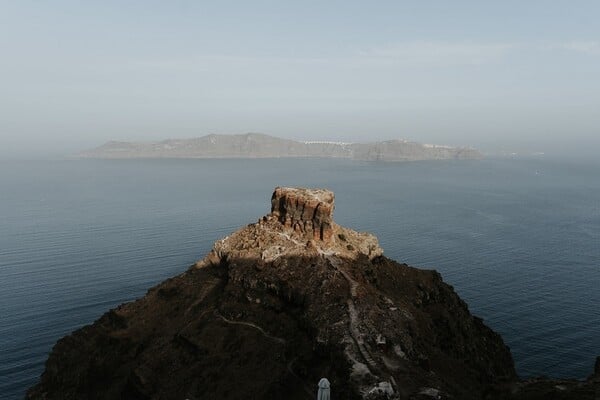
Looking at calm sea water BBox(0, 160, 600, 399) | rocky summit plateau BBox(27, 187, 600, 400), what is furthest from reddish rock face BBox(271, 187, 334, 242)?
calm sea water BBox(0, 160, 600, 399)

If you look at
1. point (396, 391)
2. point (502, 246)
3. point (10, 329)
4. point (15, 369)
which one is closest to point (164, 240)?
point (10, 329)

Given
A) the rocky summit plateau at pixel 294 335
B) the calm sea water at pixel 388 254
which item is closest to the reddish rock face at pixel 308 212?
the rocky summit plateau at pixel 294 335

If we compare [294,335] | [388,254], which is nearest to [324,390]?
[294,335]

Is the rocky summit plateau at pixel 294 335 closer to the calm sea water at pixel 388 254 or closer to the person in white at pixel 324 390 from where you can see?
the person in white at pixel 324 390

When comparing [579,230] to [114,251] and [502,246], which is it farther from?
[114,251]

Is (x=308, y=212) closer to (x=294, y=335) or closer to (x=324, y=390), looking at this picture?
(x=294, y=335)
